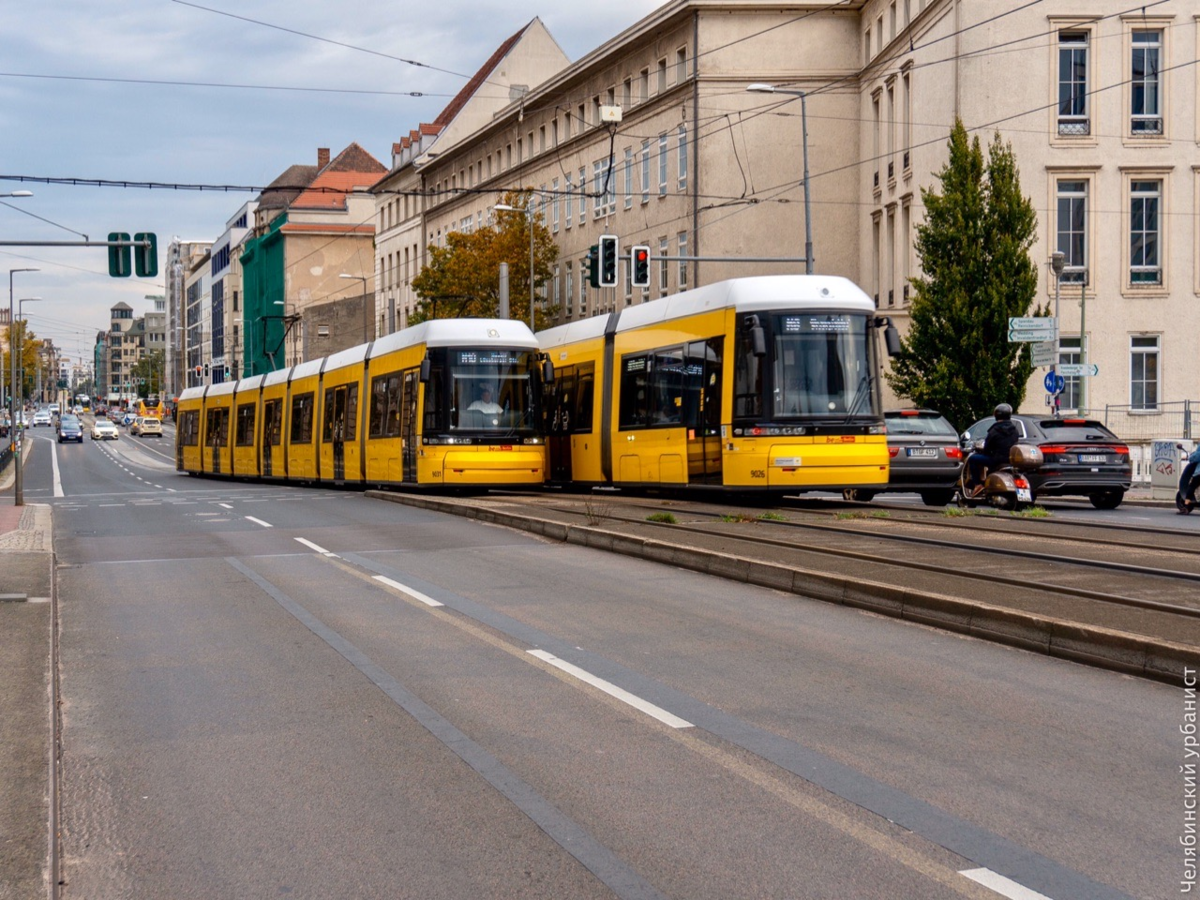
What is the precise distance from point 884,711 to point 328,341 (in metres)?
107

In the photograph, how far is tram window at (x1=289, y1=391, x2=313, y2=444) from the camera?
3778 cm

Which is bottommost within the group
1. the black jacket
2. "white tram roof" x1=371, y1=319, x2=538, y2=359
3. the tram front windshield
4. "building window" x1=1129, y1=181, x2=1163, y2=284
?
the black jacket

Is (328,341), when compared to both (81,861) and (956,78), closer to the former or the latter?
(956,78)

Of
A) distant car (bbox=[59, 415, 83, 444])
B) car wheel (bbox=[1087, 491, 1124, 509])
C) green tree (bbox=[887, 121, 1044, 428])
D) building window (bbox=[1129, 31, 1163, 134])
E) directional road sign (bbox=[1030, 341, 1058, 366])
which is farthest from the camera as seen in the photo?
distant car (bbox=[59, 415, 83, 444])

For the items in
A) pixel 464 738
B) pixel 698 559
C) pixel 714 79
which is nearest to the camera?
pixel 464 738

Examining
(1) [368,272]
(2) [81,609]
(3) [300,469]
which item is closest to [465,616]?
(2) [81,609]

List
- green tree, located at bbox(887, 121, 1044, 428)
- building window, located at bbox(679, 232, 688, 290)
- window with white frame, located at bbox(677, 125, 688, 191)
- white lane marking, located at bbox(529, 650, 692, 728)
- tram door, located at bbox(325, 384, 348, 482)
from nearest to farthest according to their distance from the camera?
white lane marking, located at bbox(529, 650, 692, 728)
tram door, located at bbox(325, 384, 348, 482)
green tree, located at bbox(887, 121, 1044, 428)
building window, located at bbox(679, 232, 688, 290)
window with white frame, located at bbox(677, 125, 688, 191)

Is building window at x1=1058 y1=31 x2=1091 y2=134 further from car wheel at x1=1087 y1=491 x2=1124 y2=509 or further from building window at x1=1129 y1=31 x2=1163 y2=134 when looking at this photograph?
car wheel at x1=1087 y1=491 x2=1124 y2=509

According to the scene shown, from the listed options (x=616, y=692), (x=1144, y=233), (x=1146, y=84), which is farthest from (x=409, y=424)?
(x=1146, y=84)

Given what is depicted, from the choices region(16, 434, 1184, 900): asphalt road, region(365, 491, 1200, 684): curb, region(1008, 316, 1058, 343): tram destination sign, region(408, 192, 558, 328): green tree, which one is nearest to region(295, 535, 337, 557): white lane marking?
region(365, 491, 1200, 684): curb

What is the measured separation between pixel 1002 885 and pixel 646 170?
59.1 meters

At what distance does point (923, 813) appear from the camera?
5633mm

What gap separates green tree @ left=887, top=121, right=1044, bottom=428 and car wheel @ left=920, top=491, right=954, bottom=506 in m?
11.3

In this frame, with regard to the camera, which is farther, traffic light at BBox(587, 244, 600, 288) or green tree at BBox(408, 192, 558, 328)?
green tree at BBox(408, 192, 558, 328)
